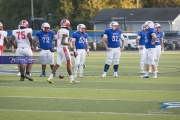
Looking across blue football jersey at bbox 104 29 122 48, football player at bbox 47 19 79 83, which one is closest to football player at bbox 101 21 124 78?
blue football jersey at bbox 104 29 122 48

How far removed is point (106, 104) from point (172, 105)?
4.80 feet

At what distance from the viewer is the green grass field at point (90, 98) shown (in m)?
12.6

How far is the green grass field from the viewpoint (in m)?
12.6

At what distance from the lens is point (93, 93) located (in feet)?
53.8

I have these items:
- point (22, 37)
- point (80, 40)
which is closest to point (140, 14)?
point (80, 40)

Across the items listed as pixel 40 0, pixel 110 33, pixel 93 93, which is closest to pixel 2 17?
pixel 40 0

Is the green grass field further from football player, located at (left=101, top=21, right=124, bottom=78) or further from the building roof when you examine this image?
the building roof

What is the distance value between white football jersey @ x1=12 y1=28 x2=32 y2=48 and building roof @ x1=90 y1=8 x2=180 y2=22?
5709 cm

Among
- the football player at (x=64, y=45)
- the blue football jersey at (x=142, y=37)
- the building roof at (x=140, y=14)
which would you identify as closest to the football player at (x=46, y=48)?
the football player at (x=64, y=45)

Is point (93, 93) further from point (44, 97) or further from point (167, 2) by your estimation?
point (167, 2)

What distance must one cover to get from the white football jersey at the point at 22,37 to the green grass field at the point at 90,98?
1200 mm

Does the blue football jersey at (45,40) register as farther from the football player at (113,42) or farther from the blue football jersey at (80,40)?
the football player at (113,42)

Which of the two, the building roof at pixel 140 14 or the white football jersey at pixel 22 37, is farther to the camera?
the building roof at pixel 140 14

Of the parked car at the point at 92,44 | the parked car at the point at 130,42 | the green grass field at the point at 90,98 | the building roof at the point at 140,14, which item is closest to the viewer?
the green grass field at the point at 90,98
